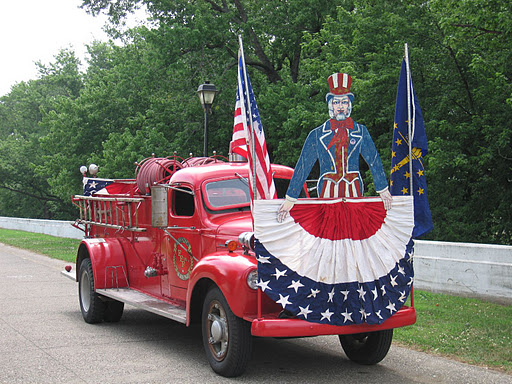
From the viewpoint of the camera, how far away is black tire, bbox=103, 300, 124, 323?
9289mm

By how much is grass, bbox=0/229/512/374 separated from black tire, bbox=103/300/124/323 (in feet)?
13.0

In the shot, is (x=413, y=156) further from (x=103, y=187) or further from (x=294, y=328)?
(x=103, y=187)

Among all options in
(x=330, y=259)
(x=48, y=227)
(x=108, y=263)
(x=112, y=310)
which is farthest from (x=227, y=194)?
(x=48, y=227)

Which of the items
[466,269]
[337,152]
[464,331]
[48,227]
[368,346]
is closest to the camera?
[337,152]

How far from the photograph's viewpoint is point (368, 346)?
685 cm

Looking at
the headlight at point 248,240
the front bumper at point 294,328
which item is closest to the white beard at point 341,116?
the headlight at point 248,240

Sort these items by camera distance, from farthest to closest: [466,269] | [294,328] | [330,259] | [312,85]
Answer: [312,85], [466,269], [330,259], [294,328]

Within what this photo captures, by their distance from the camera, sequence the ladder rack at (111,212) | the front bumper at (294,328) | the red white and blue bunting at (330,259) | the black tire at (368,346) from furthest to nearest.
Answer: the ladder rack at (111,212) < the black tire at (368,346) < the red white and blue bunting at (330,259) < the front bumper at (294,328)

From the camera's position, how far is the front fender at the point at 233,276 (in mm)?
5898

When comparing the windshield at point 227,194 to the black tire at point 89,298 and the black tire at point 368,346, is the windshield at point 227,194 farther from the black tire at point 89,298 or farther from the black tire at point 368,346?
the black tire at point 89,298

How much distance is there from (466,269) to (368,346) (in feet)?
15.0

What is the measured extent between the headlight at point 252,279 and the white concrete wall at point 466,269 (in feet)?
18.8

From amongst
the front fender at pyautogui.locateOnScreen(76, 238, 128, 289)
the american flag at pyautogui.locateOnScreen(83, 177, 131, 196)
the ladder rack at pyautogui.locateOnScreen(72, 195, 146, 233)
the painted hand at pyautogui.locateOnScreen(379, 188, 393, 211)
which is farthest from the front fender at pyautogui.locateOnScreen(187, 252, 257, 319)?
the american flag at pyautogui.locateOnScreen(83, 177, 131, 196)

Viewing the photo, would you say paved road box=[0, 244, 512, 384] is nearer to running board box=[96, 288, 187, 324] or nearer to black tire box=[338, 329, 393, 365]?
black tire box=[338, 329, 393, 365]
